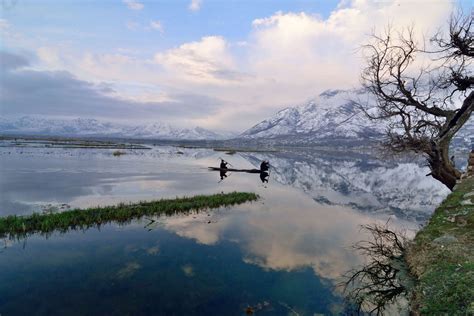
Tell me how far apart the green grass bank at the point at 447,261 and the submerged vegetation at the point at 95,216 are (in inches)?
834

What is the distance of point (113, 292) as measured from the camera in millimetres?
13602

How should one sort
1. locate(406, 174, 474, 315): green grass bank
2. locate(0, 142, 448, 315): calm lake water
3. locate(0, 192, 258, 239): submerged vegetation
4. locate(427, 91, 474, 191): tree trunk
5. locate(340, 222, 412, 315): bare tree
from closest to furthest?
locate(406, 174, 474, 315): green grass bank
locate(340, 222, 412, 315): bare tree
locate(0, 142, 448, 315): calm lake water
locate(427, 91, 474, 191): tree trunk
locate(0, 192, 258, 239): submerged vegetation

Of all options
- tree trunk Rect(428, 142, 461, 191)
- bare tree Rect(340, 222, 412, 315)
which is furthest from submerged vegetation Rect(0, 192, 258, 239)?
tree trunk Rect(428, 142, 461, 191)

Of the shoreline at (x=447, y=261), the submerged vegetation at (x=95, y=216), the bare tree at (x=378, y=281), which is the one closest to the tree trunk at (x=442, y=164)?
the shoreline at (x=447, y=261)

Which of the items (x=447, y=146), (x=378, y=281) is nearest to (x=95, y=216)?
(x=378, y=281)

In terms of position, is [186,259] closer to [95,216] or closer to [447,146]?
[95,216]

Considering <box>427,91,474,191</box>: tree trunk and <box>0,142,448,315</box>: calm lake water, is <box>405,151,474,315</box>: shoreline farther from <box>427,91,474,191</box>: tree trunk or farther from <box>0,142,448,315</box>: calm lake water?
<box>0,142,448,315</box>: calm lake water

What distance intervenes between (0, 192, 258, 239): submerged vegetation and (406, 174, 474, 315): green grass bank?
2119 cm

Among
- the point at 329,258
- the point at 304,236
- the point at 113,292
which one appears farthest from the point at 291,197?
the point at 113,292

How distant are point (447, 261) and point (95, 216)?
24280 mm

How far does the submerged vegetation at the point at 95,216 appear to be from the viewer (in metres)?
21.0

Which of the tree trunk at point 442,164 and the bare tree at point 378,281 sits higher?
the tree trunk at point 442,164

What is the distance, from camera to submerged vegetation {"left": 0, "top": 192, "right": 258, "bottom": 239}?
21.0 m

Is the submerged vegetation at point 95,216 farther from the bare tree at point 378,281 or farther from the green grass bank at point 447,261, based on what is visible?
the green grass bank at point 447,261
